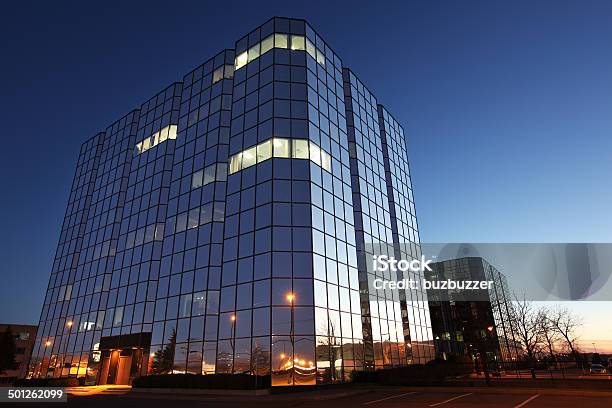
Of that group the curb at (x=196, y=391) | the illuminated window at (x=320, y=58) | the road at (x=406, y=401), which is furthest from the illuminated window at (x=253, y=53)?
the road at (x=406, y=401)

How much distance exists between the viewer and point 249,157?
37156 mm

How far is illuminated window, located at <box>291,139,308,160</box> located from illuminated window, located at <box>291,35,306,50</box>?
37.9 ft

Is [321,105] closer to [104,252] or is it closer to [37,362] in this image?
[104,252]

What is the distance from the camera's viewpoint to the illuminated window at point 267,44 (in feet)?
135

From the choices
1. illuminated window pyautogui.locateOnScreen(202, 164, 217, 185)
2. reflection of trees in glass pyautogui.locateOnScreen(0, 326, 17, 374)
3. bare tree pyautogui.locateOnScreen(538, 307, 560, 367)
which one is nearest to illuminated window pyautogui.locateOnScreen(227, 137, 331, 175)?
illuminated window pyautogui.locateOnScreen(202, 164, 217, 185)

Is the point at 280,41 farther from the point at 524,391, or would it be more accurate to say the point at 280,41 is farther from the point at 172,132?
the point at 524,391

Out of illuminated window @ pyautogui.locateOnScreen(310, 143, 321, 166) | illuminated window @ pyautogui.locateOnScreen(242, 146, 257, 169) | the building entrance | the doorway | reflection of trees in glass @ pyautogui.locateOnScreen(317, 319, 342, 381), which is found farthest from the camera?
the doorway

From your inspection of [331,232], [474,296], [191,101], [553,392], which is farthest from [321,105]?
[474,296]

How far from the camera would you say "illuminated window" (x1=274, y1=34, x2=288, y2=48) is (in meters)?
40.8

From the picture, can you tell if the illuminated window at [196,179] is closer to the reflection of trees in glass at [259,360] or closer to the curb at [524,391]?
the reflection of trees in glass at [259,360]

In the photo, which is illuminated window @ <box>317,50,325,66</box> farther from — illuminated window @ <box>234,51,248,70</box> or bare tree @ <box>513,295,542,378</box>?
bare tree @ <box>513,295,542,378</box>

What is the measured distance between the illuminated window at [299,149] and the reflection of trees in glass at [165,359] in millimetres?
19388

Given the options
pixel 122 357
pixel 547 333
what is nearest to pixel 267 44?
pixel 122 357

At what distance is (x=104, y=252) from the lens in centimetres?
5081
